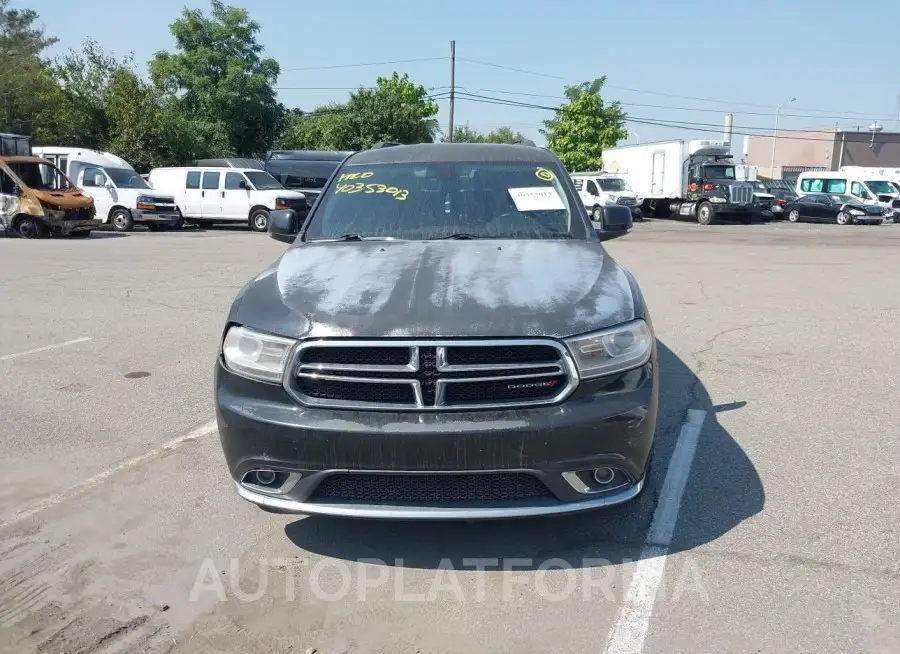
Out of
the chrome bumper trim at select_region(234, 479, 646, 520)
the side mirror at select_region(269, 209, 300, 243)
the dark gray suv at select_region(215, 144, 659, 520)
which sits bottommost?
the chrome bumper trim at select_region(234, 479, 646, 520)

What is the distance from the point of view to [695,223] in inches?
1309

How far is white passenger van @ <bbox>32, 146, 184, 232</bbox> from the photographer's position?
23.1 metres

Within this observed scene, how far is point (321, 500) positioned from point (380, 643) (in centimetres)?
62

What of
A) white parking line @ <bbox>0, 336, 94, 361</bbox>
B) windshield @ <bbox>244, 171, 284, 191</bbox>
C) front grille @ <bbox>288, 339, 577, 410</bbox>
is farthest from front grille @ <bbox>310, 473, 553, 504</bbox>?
windshield @ <bbox>244, 171, 284, 191</bbox>

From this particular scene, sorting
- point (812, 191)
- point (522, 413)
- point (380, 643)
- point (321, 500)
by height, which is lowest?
point (380, 643)

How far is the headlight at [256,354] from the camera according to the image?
10.5 ft

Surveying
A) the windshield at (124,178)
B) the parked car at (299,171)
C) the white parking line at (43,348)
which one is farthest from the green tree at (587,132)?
the white parking line at (43,348)

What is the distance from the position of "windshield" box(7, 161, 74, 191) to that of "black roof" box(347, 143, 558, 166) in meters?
17.8

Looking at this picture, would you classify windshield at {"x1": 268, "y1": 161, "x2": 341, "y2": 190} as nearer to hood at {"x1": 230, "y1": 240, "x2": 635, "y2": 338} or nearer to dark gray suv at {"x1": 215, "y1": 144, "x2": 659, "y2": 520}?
hood at {"x1": 230, "y1": 240, "x2": 635, "y2": 338}

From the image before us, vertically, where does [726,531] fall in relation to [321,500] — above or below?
below

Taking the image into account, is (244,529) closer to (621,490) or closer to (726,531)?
(621,490)

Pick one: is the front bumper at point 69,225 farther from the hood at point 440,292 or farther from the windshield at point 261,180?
the hood at point 440,292

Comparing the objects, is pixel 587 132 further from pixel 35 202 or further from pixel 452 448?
pixel 452 448

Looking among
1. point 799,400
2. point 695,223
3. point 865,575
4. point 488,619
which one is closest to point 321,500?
point 488,619
